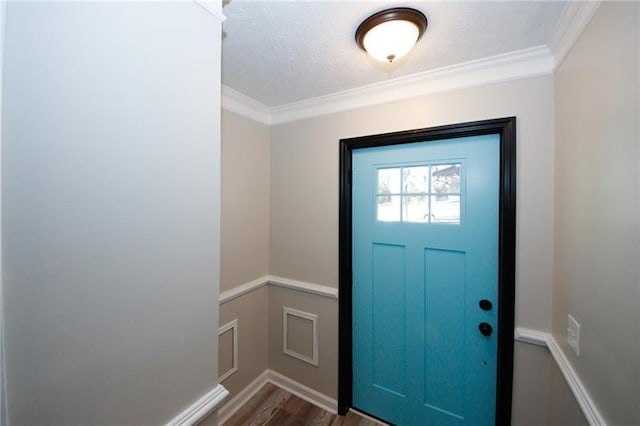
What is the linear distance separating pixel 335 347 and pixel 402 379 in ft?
1.70

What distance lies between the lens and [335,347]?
194 cm

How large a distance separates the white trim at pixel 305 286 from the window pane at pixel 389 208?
2.22 ft

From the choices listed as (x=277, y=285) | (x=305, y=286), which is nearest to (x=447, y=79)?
(x=305, y=286)

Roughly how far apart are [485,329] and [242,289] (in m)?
1.70

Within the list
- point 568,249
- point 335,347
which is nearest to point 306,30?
point 568,249

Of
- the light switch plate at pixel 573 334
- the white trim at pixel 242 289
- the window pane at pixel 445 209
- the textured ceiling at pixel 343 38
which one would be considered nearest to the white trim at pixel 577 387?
the light switch plate at pixel 573 334

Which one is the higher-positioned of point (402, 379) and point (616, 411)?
point (616, 411)

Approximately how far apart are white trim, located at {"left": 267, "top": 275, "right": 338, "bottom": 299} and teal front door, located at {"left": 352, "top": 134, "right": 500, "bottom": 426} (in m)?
0.19

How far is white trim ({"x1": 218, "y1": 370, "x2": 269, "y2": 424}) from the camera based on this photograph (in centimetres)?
184

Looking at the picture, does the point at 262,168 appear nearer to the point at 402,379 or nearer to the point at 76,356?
the point at 76,356

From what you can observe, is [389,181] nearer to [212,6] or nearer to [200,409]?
[212,6]

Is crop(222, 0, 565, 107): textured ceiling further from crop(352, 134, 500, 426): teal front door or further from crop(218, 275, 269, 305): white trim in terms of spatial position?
crop(218, 275, 269, 305): white trim

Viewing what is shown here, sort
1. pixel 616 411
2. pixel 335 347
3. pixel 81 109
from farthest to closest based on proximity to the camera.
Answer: pixel 335 347
pixel 616 411
pixel 81 109

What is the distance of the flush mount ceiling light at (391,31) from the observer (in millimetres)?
1069
